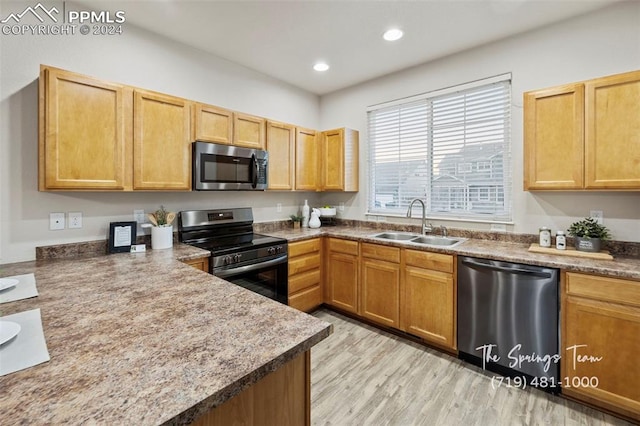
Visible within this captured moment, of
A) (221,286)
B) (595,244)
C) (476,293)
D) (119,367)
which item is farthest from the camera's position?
(476,293)

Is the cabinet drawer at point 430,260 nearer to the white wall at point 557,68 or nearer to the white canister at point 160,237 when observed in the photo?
the white wall at point 557,68

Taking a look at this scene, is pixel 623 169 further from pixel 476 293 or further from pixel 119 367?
pixel 119 367

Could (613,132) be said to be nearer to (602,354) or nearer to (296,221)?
(602,354)

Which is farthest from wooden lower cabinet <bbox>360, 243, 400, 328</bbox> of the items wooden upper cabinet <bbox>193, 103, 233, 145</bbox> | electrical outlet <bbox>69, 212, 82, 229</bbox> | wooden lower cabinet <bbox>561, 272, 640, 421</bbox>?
electrical outlet <bbox>69, 212, 82, 229</bbox>

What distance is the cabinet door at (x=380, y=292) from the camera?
2809 millimetres

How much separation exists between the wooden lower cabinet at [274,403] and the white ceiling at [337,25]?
238cm

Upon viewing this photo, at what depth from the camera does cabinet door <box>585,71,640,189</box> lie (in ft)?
6.34

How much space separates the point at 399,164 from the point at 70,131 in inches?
118

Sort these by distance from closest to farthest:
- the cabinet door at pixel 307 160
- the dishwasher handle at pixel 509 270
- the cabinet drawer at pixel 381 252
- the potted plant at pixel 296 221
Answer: the dishwasher handle at pixel 509 270 < the cabinet drawer at pixel 381 252 < the cabinet door at pixel 307 160 < the potted plant at pixel 296 221

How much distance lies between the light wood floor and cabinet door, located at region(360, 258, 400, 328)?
0.32 meters

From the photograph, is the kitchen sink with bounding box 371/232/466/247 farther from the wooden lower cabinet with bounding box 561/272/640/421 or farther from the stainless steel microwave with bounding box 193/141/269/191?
the stainless steel microwave with bounding box 193/141/269/191

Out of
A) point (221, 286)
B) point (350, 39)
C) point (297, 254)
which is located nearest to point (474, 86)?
point (350, 39)

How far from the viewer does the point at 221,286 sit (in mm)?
1458

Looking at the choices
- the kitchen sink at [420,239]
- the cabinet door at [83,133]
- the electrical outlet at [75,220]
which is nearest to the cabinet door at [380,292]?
the kitchen sink at [420,239]
